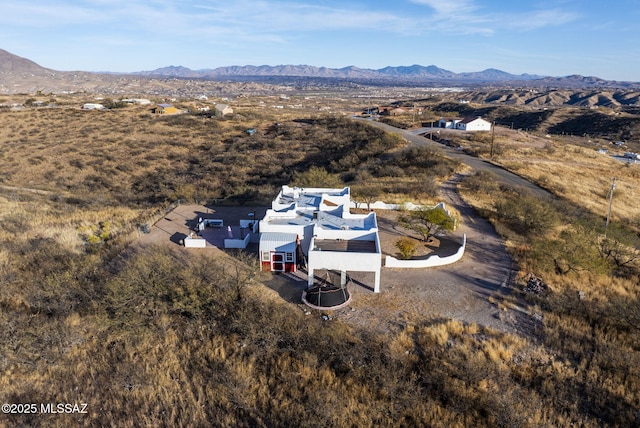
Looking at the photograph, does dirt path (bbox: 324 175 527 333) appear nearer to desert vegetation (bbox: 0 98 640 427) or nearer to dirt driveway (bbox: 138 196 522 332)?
dirt driveway (bbox: 138 196 522 332)

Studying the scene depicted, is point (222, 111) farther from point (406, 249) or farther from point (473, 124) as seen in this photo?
point (406, 249)

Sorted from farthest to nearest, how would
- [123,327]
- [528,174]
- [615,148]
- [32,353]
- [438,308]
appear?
1. [615,148]
2. [528,174]
3. [438,308]
4. [123,327]
5. [32,353]

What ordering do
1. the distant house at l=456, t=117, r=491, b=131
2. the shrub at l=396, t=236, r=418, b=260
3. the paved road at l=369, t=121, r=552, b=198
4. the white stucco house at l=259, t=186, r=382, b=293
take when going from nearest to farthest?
the white stucco house at l=259, t=186, r=382, b=293, the shrub at l=396, t=236, r=418, b=260, the paved road at l=369, t=121, r=552, b=198, the distant house at l=456, t=117, r=491, b=131

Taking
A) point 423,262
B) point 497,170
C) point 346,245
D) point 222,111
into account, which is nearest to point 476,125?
point 497,170

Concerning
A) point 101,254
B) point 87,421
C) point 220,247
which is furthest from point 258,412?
point 101,254

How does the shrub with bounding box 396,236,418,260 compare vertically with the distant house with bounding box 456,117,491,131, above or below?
below

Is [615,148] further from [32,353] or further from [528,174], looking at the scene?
[32,353]

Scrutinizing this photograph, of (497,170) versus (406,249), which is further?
(497,170)

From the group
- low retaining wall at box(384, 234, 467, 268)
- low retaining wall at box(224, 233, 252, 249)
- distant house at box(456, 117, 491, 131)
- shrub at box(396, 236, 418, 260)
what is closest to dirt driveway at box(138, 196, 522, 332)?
low retaining wall at box(384, 234, 467, 268)
